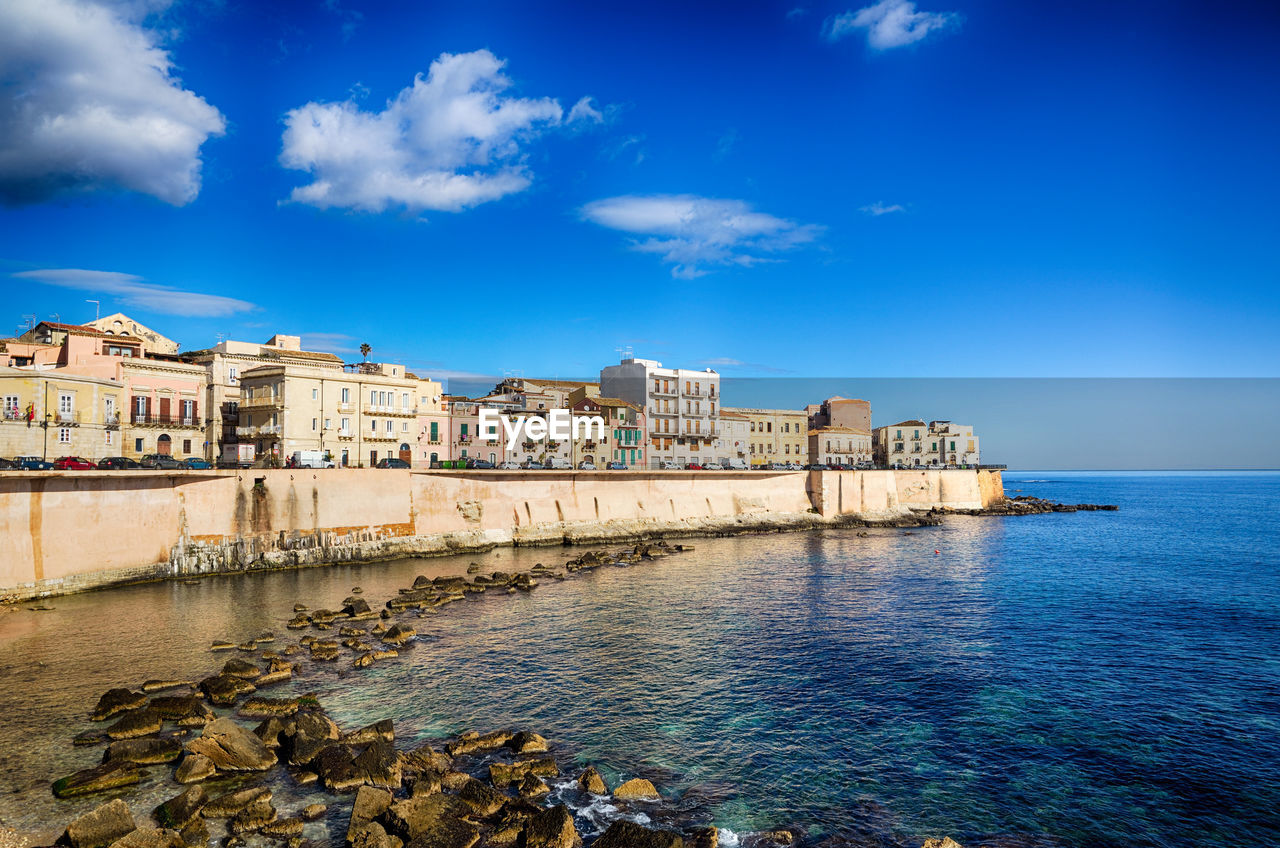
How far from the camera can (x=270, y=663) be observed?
2078 centimetres

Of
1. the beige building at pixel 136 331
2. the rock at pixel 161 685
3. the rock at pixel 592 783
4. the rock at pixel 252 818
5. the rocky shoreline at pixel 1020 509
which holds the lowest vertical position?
the rocky shoreline at pixel 1020 509

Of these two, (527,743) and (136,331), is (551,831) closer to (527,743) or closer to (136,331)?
(527,743)

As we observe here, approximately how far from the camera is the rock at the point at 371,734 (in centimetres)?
1534

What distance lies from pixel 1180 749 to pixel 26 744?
25.2m

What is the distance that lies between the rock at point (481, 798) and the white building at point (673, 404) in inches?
2640

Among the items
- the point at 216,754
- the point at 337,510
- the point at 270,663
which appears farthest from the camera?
the point at 337,510

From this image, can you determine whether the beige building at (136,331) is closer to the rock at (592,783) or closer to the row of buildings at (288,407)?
the row of buildings at (288,407)

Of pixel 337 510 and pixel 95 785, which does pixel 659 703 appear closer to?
pixel 95 785

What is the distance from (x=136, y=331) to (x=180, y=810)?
71.2m

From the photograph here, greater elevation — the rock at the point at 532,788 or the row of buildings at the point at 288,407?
the row of buildings at the point at 288,407

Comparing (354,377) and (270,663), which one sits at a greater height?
(354,377)

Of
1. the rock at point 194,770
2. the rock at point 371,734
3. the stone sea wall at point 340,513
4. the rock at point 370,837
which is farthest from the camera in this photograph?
the stone sea wall at point 340,513

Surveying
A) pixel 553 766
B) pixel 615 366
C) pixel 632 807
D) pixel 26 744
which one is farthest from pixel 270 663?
pixel 615 366

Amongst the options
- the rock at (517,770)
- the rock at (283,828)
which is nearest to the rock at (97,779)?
the rock at (283,828)
